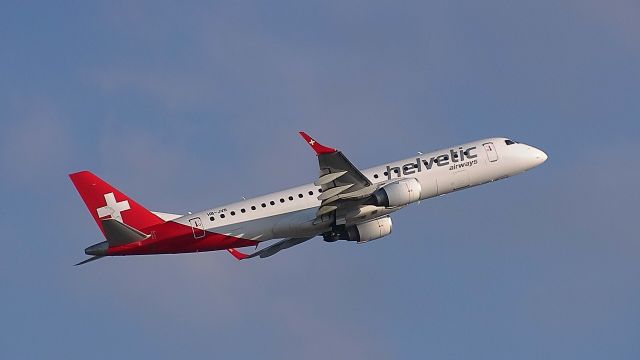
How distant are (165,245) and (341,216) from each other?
11.3 meters

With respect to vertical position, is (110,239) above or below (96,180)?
below

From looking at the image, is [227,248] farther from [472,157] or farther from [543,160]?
[543,160]

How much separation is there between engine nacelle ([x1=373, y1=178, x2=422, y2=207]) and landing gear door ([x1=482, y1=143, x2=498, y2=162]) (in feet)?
27.9

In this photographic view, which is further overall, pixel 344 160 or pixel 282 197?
pixel 282 197

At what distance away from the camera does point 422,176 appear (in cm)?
→ 6638

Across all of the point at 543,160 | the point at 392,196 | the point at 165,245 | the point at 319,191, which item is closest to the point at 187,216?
the point at 165,245

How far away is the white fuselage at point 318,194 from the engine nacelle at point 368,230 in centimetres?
88

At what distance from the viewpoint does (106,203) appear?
210 ft

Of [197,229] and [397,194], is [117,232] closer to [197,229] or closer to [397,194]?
[197,229]

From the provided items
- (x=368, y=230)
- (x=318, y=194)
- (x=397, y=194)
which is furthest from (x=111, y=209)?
(x=397, y=194)

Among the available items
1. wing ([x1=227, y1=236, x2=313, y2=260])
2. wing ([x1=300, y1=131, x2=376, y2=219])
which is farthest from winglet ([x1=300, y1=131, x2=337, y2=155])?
wing ([x1=227, y1=236, x2=313, y2=260])

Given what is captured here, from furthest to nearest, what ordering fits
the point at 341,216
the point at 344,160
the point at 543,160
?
1. the point at 543,160
2. the point at 341,216
3. the point at 344,160

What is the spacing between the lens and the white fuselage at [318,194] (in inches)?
2547

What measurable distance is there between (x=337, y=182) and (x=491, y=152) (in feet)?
42.2
